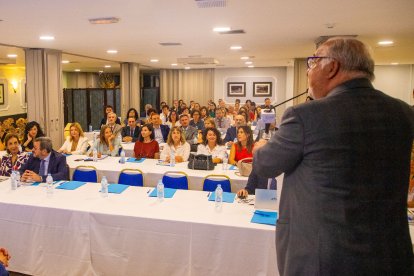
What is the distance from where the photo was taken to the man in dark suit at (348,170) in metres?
1.19

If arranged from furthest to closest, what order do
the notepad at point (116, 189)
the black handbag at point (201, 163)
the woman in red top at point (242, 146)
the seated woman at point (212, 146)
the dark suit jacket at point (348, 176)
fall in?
the seated woman at point (212, 146) → the woman in red top at point (242, 146) → the black handbag at point (201, 163) → the notepad at point (116, 189) → the dark suit jacket at point (348, 176)

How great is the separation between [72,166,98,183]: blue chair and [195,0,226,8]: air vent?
2.55 m

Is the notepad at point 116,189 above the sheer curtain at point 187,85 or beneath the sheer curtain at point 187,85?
beneath

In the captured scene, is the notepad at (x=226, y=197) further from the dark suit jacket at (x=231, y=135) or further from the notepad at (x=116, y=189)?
the dark suit jacket at (x=231, y=135)

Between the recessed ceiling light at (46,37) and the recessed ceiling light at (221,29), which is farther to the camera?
the recessed ceiling light at (46,37)

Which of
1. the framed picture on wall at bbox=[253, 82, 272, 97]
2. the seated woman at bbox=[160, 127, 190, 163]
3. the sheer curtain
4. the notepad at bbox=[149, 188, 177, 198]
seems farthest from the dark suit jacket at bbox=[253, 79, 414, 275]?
the sheer curtain

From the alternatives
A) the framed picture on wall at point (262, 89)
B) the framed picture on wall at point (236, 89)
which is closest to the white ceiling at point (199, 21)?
the framed picture on wall at point (262, 89)

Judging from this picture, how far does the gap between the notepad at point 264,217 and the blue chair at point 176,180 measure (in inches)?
59.2

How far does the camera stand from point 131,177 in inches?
188

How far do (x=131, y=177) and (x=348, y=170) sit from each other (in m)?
3.88

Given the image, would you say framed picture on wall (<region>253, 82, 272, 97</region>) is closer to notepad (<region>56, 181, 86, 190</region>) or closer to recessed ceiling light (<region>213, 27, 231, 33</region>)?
recessed ceiling light (<region>213, 27, 231, 33</region>)

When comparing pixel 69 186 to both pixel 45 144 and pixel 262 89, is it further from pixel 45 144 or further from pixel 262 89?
pixel 262 89

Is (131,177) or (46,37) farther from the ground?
(46,37)

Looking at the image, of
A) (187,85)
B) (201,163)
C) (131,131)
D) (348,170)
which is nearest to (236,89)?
(187,85)
